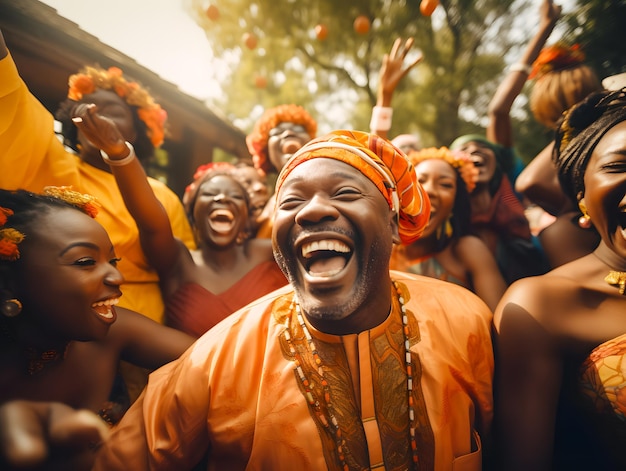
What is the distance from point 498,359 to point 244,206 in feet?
6.94

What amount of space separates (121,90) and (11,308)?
1961 mm

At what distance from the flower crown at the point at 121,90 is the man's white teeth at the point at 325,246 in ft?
7.23

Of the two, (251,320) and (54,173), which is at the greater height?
(54,173)

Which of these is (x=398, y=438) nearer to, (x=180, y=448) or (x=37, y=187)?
(x=180, y=448)

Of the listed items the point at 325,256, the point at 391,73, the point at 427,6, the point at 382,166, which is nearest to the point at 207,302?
the point at 325,256

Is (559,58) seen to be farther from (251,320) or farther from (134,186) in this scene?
(134,186)

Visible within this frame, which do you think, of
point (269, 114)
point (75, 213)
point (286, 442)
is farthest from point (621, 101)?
point (269, 114)

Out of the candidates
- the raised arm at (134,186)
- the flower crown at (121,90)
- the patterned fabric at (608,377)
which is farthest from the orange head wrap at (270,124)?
the patterned fabric at (608,377)

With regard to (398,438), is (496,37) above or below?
above

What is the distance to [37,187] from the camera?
229cm

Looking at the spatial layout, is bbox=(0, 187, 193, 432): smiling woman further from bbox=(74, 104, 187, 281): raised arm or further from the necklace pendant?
the necklace pendant

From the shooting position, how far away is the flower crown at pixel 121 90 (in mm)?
2764

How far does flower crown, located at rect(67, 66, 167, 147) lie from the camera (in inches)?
109

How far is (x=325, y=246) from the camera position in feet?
5.16
